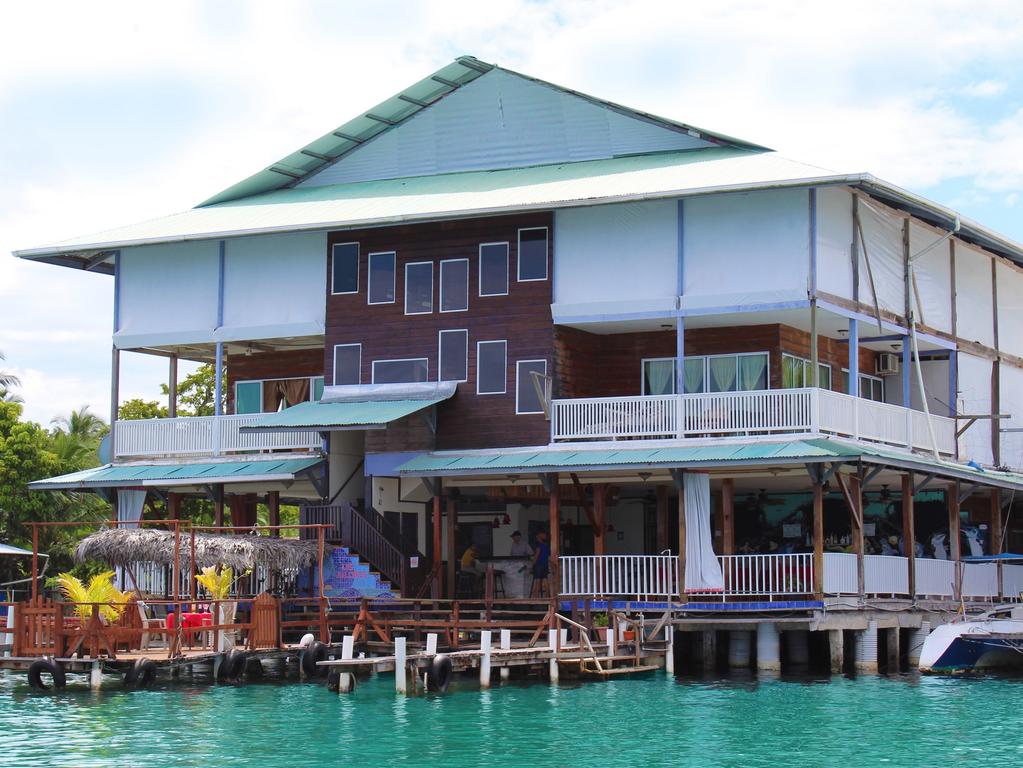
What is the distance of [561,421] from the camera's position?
35844 millimetres

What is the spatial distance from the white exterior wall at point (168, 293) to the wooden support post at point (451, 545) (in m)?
7.29

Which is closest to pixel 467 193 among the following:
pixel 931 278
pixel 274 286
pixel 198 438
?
pixel 274 286

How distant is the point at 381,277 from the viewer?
126 feet

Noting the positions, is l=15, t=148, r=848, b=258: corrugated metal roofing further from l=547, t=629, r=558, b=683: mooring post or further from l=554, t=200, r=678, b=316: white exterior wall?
l=547, t=629, r=558, b=683: mooring post

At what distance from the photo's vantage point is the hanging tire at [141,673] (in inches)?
1153

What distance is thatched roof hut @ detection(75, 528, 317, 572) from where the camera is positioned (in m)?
33.8

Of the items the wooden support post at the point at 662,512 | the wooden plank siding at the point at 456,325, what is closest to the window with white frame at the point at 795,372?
the wooden support post at the point at 662,512

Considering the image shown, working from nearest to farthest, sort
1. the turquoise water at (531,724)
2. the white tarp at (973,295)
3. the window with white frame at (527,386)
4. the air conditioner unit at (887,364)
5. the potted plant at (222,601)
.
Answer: the turquoise water at (531,724)
the potted plant at (222,601)
the window with white frame at (527,386)
the white tarp at (973,295)
the air conditioner unit at (887,364)

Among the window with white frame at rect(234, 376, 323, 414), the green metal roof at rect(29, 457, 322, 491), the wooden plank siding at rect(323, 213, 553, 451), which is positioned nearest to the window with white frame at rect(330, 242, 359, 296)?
the wooden plank siding at rect(323, 213, 553, 451)

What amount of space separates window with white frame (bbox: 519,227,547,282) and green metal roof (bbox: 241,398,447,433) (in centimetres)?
331

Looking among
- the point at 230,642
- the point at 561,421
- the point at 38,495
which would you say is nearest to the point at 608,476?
Result: the point at 561,421

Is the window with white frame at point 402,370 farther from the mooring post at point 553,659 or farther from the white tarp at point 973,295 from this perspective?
the white tarp at point 973,295

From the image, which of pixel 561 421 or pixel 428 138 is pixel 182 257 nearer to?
pixel 428 138

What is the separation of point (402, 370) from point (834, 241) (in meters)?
9.87
